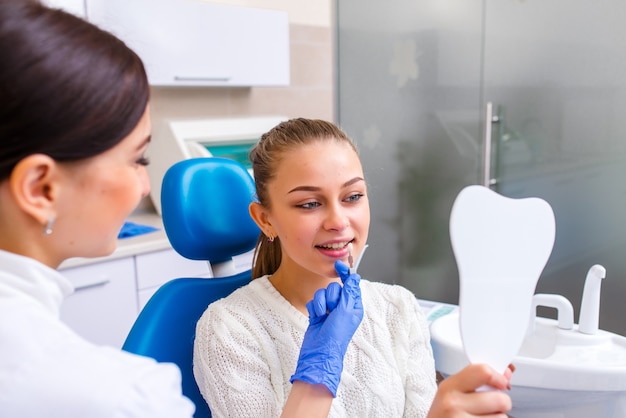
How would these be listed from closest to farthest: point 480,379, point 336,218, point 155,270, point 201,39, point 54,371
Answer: point 54,371 < point 480,379 < point 336,218 < point 155,270 < point 201,39

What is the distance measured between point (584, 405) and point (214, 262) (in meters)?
0.81

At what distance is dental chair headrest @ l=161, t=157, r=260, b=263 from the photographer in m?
1.17

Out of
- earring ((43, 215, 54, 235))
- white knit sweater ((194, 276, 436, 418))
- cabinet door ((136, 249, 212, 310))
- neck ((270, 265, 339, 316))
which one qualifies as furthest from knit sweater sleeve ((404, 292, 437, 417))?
cabinet door ((136, 249, 212, 310))

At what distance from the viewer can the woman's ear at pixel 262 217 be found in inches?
45.0

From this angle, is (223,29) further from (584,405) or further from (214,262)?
(584,405)

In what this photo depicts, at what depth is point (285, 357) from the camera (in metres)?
1.07

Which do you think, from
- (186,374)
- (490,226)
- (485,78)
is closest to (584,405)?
(490,226)

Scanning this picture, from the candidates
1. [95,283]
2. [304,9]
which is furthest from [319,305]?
[304,9]

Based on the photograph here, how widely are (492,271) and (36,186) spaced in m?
0.52

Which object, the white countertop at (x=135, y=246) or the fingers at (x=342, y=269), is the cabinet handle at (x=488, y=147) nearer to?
the white countertop at (x=135, y=246)

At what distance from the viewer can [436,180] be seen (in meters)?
2.77

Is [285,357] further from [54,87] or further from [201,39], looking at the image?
[201,39]

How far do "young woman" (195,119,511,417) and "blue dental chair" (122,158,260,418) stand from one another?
73 millimetres

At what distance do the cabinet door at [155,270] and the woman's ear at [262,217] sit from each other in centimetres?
86
